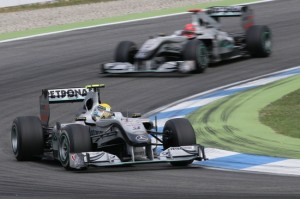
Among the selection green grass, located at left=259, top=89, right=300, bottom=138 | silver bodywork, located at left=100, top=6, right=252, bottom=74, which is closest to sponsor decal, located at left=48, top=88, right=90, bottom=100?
green grass, located at left=259, top=89, right=300, bottom=138

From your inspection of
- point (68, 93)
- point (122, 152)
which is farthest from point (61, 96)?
point (122, 152)

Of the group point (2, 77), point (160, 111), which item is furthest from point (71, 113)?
point (2, 77)

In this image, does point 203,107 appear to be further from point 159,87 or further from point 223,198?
point 223,198

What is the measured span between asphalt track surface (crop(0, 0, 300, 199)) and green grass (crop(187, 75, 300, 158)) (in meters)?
1.10

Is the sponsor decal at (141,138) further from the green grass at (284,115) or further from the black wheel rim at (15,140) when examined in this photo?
the green grass at (284,115)

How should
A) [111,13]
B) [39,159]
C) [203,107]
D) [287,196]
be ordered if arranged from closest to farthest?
1. [287,196]
2. [39,159]
3. [203,107]
4. [111,13]

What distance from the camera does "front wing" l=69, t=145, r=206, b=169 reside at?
459 inches

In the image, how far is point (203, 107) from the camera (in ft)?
53.7

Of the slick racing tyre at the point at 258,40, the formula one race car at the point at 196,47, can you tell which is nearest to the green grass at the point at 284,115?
the formula one race car at the point at 196,47

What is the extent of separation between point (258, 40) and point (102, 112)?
9442 millimetres

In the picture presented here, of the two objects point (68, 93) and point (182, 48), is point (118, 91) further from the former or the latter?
point (68, 93)

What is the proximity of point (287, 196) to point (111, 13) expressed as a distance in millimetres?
20962

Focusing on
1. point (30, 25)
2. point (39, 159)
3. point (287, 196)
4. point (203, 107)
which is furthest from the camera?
point (30, 25)

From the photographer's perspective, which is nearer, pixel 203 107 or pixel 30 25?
pixel 203 107
